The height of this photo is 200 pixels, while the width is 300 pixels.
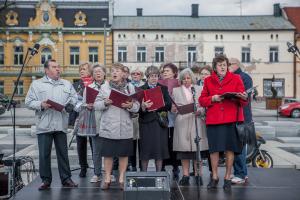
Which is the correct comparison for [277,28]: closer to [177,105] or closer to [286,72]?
[286,72]

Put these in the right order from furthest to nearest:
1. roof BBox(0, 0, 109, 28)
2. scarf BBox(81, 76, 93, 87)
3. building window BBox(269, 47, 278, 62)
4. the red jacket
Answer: building window BBox(269, 47, 278, 62) → roof BBox(0, 0, 109, 28) → scarf BBox(81, 76, 93, 87) → the red jacket

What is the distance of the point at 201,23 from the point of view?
50.5 metres

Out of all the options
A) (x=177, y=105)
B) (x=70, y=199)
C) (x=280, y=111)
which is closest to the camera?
(x=70, y=199)

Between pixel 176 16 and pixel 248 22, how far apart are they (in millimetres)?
7059

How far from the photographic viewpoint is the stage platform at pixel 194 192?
7156mm

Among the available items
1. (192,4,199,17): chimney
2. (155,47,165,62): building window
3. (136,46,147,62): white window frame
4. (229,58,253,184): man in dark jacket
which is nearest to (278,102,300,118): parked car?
(155,47,165,62): building window

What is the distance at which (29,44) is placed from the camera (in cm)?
4938

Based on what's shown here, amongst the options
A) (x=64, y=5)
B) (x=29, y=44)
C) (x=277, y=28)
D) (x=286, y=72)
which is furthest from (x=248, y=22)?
(x=29, y=44)

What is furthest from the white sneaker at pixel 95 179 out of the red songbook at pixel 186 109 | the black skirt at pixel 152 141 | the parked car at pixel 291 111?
the parked car at pixel 291 111

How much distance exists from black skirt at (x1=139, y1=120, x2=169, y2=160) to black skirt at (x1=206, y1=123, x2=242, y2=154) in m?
0.85

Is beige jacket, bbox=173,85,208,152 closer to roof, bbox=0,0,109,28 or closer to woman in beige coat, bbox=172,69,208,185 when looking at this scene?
woman in beige coat, bbox=172,69,208,185

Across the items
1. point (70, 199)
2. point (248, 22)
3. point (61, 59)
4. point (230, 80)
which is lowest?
point (70, 199)

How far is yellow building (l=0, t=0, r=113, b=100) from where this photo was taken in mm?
48938

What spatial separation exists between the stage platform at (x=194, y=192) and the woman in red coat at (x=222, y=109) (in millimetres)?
461
